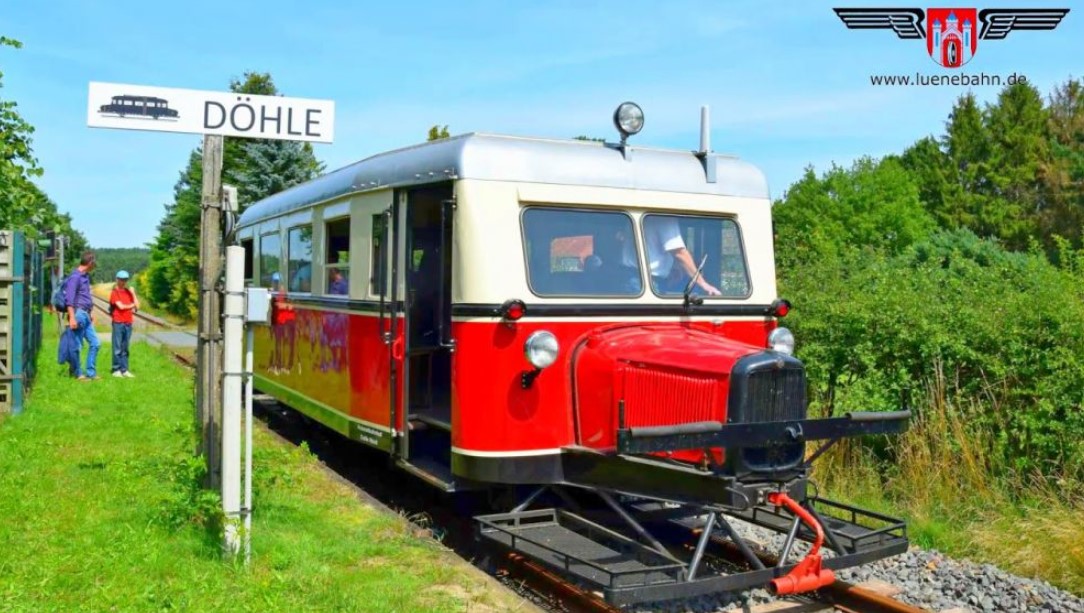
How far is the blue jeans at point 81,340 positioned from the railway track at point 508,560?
5.37 meters

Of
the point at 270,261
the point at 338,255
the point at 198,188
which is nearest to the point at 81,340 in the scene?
the point at 270,261

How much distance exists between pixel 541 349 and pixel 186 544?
2437 mm

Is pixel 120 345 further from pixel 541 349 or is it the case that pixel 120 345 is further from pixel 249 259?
pixel 541 349

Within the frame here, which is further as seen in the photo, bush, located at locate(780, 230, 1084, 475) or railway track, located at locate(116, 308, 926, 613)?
bush, located at locate(780, 230, 1084, 475)

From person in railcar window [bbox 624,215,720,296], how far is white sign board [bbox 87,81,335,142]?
2210mm

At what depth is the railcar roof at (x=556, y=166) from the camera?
6352 millimetres

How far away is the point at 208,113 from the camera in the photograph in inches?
233

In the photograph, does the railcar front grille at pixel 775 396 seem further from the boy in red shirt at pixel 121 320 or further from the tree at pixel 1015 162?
the tree at pixel 1015 162

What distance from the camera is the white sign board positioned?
567 centimetres

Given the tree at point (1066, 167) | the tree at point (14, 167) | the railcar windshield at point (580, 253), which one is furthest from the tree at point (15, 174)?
the tree at point (1066, 167)

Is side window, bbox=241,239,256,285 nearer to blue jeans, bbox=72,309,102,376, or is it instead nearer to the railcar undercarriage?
blue jeans, bbox=72,309,102,376

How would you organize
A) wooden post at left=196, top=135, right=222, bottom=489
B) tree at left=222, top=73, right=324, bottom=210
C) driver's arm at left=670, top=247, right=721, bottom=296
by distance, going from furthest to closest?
tree at left=222, top=73, right=324, bottom=210, driver's arm at left=670, top=247, right=721, bottom=296, wooden post at left=196, top=135, right=222, bottom=489

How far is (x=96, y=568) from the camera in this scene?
5559 millimetres

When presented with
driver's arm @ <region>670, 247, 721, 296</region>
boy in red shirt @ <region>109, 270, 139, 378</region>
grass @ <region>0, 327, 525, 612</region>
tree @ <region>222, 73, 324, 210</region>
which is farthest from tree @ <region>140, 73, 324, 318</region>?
driver's arm @ <region>670, 247, 721, 296</region>
